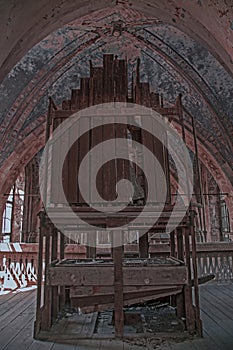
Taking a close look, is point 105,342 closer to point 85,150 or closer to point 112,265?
point 112,265

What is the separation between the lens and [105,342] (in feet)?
10.9

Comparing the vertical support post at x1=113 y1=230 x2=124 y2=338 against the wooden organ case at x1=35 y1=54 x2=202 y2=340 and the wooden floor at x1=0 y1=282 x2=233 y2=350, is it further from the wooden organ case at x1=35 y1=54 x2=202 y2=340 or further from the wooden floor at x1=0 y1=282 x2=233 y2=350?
the wooden floor at x1=0 y1=282 x2=233 y2=350

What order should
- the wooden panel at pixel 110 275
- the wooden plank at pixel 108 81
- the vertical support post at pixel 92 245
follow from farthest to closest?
the vertical support post at pixel 92 245 < the wooden plank at pixel 108 81 < the wooden panel at pixel 110 275

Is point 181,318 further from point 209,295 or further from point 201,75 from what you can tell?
point 201,75

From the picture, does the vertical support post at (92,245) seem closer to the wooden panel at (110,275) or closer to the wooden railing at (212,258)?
the wooden railing at (212,258)

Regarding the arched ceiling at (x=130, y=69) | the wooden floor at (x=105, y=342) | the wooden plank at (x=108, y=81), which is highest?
the arched ceiling at (x=130, y=69)

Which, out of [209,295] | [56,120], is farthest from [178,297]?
[56,120]

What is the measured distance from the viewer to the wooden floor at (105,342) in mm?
3139

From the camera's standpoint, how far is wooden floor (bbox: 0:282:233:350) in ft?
10.3

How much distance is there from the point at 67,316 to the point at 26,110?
633cm

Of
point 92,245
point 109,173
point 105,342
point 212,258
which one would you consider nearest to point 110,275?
point 105,342

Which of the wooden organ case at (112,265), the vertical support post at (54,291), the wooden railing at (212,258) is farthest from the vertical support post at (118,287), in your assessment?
the wooden railing at (212,258)

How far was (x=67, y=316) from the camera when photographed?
446 centimetres

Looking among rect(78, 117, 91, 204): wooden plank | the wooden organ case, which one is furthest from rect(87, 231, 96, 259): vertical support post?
rect(78, 117, 91, 204): wooden plank
